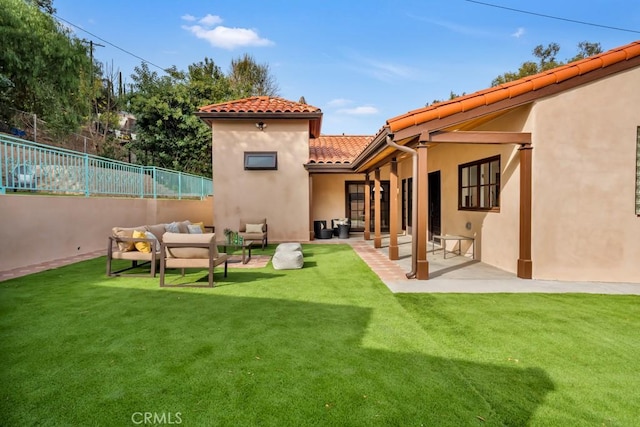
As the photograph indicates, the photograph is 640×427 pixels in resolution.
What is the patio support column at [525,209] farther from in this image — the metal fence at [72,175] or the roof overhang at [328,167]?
the metal fence at [72,175]

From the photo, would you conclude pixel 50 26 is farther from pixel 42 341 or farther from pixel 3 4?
pixel 42 341

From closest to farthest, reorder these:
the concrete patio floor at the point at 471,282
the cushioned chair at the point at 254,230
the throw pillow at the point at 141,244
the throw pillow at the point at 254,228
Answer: the concrete patio floor at the point at 471,282
the throw pillow at the point at 141,244
the cushioned chair at the point at 254,230
the throw pillow at the point at 254,228

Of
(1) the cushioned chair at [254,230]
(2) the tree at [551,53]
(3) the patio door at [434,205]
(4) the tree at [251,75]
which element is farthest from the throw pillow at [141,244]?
(2) the tree at [551,53]

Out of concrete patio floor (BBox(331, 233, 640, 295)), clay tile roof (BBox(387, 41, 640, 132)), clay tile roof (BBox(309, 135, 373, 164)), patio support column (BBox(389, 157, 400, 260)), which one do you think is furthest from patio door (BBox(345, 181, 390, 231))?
clay tile roof (BBox(387, 41, 640, 132))

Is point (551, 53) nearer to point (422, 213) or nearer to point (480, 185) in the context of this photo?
point (480, 185)

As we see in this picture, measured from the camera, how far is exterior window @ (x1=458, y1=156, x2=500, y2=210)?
7445 millimetres

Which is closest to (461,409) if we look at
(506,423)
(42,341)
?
(506,423)

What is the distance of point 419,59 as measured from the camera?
621 inches

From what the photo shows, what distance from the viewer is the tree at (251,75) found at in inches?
1061

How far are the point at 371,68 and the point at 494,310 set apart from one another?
15621mm

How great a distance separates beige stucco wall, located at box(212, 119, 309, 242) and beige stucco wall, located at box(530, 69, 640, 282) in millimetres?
7713

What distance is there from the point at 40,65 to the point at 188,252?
12.5m

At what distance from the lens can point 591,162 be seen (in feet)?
20.1

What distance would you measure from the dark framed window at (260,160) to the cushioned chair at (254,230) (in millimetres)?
1961
